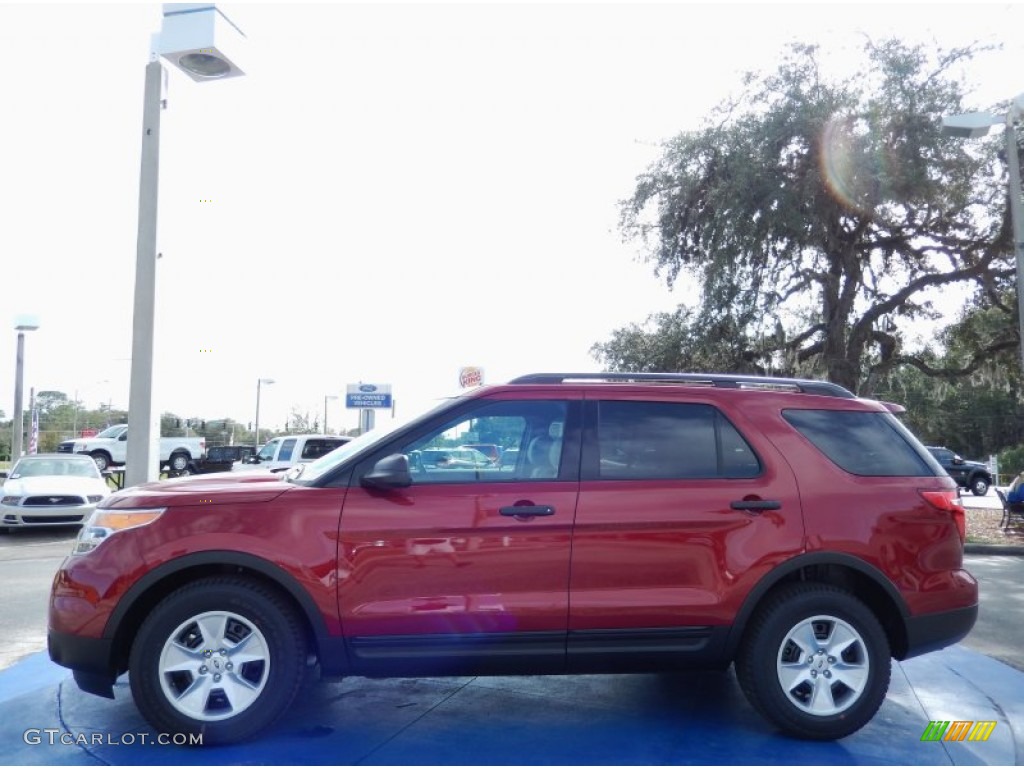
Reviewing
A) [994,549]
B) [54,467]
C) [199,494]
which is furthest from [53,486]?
[994,549]

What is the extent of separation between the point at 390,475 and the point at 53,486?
12.9m

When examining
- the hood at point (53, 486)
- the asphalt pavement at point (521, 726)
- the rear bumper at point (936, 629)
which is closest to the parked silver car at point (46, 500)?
the hood at point (53, 486)

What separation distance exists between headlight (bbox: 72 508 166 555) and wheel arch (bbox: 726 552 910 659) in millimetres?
3061

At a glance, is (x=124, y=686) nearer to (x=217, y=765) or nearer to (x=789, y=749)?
(x=217, y=765)

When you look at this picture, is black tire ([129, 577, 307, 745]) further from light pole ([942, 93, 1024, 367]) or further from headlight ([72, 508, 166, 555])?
light pole ([942, 93, 1024, 367])

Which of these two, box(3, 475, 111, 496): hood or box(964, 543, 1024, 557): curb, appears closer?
box(964, 543, 1024, 557): curb

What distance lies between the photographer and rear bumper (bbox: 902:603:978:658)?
4742mm

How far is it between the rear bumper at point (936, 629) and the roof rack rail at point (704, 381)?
1.33m

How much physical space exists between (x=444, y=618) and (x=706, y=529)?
1435 mm

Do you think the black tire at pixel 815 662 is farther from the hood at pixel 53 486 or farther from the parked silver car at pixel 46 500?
the hood at pixel 53 486

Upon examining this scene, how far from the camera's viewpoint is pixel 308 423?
72.2m

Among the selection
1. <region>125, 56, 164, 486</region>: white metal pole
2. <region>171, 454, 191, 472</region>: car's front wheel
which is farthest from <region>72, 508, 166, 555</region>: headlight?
<region>171, 454, 191, 472</region>: car's front wheel

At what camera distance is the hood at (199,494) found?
4.46 metres

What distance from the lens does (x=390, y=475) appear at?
440 cm
